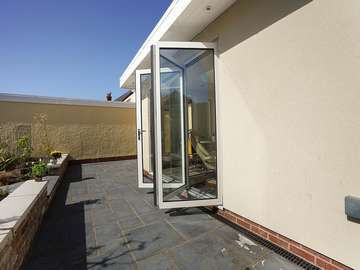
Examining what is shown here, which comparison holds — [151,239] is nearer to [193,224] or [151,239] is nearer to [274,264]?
[193,224]

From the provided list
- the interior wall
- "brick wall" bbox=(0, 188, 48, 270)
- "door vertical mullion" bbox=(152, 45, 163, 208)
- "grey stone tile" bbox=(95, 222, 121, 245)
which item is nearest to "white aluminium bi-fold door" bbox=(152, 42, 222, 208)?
"door vertical mullion" bbox=(152, 45, 163, 208)

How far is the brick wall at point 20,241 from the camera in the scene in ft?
4.99

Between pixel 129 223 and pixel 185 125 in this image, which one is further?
pixel 185 125

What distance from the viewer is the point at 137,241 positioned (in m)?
2.23

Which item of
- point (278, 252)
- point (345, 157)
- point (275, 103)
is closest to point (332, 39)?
point (275, 103)

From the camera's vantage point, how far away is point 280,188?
200cm

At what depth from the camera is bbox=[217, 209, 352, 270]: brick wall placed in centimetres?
164

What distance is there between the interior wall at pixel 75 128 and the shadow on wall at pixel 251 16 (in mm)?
7123

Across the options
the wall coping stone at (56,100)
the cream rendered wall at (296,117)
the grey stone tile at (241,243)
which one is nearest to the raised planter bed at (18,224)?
the grey stone tile at (241,243)

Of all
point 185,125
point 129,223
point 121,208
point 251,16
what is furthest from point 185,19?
point 121,208

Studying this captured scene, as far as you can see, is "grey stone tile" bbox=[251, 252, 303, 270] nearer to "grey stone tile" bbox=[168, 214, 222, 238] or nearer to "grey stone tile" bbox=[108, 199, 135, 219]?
"grey stone tile" bbox=[168, 214, 222, 238]

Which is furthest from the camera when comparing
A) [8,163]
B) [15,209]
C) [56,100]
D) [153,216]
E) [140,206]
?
[56,100]

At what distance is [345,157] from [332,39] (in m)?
0.91

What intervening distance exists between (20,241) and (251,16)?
3.29 meters
